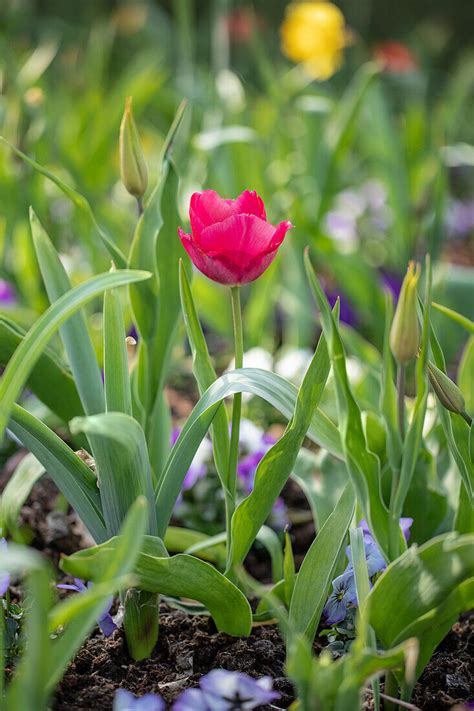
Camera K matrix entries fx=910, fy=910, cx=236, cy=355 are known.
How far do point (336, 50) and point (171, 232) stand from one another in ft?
7.53

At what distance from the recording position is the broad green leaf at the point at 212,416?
0.84 m

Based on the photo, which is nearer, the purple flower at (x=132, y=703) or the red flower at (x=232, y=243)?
the purple flower at (x=132, y=703)

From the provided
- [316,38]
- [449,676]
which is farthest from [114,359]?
[316,38]

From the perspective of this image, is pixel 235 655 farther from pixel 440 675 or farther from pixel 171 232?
pixel 171 232

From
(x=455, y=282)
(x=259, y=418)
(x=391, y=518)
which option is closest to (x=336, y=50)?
(x=455, y=282)

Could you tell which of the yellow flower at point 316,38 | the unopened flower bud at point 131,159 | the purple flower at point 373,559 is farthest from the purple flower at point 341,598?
the yellow flower at point 316,38

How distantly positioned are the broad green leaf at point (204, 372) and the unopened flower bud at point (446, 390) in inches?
8.3

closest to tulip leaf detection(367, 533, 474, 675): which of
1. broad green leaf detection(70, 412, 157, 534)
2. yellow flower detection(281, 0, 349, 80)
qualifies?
broad green leaf detection(70, 412, 157, 534)

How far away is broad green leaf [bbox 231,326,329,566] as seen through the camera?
0.84 m

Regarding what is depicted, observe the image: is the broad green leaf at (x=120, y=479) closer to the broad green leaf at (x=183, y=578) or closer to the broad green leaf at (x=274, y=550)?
the broad green leaf at (x=183, y=578)

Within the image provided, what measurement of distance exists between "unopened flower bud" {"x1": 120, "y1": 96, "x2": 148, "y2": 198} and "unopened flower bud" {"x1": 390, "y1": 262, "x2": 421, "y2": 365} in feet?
1.20

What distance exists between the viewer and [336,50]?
3168mm

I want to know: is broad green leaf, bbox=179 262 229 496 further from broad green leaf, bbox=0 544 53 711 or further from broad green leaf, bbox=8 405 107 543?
broad green leaf, bbox=0 544 53 711

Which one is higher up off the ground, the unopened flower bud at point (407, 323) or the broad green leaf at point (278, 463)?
the unopened flower bud at point (407, 323)
